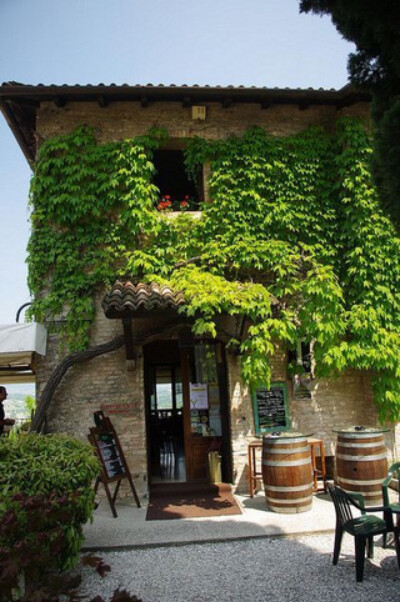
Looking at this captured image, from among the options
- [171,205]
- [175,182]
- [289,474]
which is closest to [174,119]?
[171,205]

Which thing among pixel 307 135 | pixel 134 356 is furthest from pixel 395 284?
pixel 134 356

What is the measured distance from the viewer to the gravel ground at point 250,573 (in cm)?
432

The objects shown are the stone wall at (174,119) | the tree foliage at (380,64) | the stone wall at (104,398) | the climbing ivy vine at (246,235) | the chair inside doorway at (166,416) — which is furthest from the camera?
the chair inside doorway at (166,416)

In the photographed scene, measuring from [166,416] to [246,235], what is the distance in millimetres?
5579

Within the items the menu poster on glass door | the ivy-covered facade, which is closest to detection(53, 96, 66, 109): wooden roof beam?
the ivy-covered facade

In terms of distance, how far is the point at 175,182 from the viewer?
37.2 ft

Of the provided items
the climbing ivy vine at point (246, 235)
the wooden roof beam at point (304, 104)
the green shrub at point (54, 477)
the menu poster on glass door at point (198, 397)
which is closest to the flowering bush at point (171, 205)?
the climbing ivy vine at point (246, 235)

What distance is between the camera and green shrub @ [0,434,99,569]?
14.6 feet

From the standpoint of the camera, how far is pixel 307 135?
8.87 meters

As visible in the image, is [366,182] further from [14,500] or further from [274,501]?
[14,500]

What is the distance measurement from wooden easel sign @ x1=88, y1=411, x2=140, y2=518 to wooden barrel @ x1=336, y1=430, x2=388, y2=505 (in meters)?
3.20

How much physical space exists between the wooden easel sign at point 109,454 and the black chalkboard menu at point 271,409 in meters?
2.34

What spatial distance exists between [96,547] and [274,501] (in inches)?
100

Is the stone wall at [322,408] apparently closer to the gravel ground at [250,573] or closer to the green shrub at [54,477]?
the gravel ground at [250,573]
